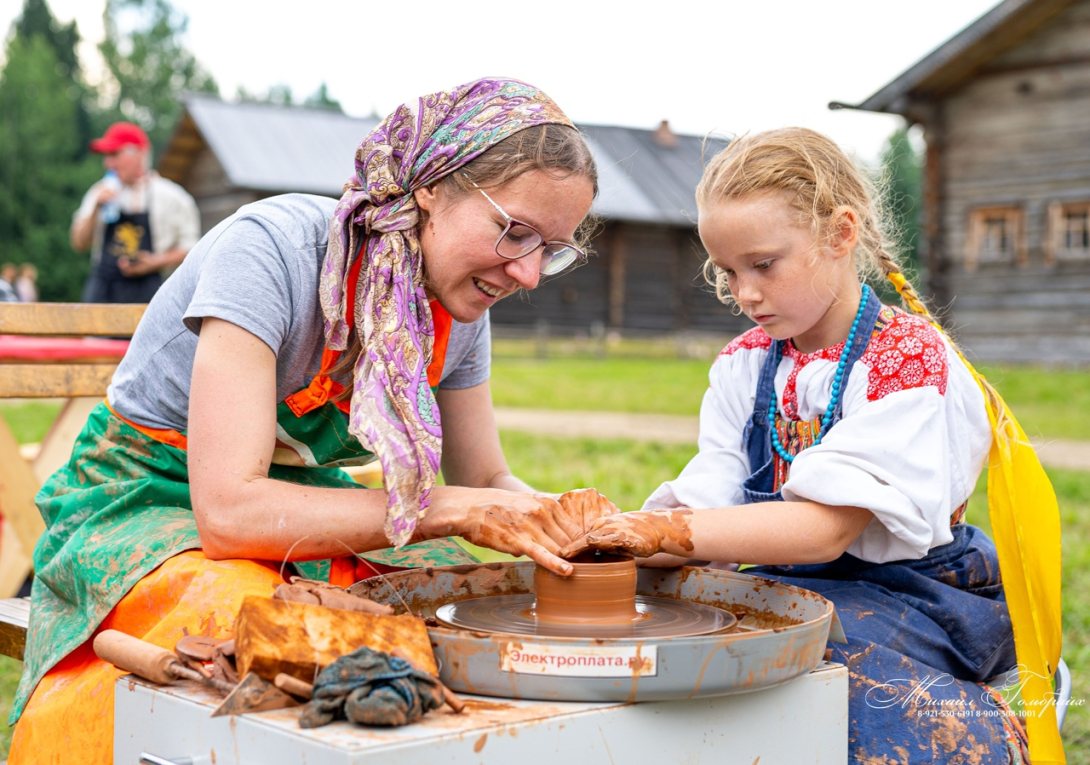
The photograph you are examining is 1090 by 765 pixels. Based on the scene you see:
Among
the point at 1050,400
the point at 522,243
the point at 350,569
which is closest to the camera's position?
the point at 522,243

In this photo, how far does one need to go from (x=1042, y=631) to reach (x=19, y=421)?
33.4 feet

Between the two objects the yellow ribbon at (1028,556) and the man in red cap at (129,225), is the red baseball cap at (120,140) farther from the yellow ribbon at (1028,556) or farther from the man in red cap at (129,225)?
the yellow ribbon at (1028,556)

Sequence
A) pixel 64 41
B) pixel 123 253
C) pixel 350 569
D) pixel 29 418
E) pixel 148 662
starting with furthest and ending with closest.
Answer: pixel 64 41, pixel 29 418, pixel 123 253, pixel 350 569, pixel 148 662

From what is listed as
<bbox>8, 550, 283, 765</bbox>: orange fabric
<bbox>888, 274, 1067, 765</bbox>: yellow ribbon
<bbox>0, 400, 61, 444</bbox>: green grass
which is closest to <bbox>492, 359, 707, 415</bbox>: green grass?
Answer: <bbox>0, 400, 61, 444</bbox>: green grass

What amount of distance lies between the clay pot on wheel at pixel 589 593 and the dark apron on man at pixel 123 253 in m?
6.53

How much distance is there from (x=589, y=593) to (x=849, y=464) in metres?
0.54

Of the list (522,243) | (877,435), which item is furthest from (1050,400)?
(522,243)

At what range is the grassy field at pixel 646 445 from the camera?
4043mm

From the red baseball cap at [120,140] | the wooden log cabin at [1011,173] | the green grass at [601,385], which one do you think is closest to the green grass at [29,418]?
the red baseball cap at [120,140]

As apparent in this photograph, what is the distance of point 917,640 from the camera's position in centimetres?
214

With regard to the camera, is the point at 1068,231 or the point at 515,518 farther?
the point at 1068,231

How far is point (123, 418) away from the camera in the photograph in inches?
92.7

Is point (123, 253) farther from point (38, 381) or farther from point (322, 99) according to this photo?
point (322, 99)

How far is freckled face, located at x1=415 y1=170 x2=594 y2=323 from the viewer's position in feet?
6.86
